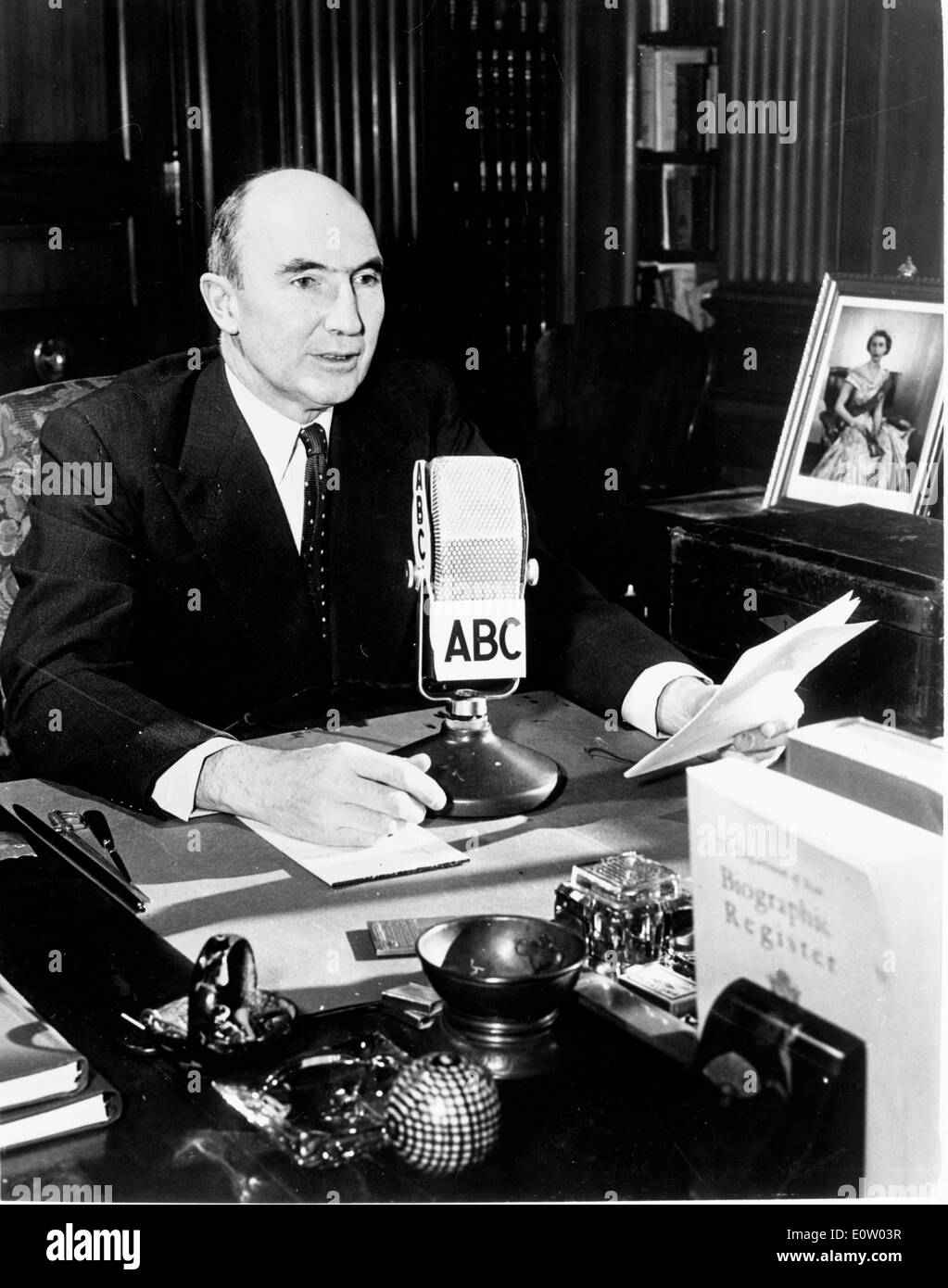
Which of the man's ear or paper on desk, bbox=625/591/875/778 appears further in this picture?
the man's ear

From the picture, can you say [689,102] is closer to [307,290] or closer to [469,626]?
[307,290]

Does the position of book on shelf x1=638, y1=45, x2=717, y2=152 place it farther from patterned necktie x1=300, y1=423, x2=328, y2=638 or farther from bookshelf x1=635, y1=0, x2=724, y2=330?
patterned necktie x1=300, y1=423, x2=328, y2=638

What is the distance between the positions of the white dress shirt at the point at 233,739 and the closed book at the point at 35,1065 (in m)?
0.52

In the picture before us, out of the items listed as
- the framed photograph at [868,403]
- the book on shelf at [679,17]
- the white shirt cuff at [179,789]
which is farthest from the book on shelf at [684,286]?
the white shirt cuff at [179,789]

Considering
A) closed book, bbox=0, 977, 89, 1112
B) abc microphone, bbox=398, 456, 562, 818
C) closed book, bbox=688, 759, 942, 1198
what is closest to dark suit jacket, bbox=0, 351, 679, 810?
abc microphone, bbox=398, 456, 562, 818

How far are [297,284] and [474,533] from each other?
2.29 ft

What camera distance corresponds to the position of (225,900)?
1382 mm

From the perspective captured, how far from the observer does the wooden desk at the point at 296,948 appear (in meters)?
0.99

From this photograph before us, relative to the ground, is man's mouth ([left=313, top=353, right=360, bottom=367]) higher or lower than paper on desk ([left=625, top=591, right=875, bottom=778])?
higher

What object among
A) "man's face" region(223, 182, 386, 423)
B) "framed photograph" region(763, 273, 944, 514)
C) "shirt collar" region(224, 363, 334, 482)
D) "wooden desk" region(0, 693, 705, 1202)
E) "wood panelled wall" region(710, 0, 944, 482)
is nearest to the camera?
"wooden desk" region(0, 693, 705, 1202)

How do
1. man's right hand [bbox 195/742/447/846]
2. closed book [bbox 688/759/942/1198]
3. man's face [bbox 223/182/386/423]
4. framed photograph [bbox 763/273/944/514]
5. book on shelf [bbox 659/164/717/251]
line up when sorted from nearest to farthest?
closed book [bbox 688/759/942/1198] → man's right hand [bbox 195/742/447/846] → man's face [bbox 223/182/386/423] → framed photograph [bbox 763/273/944/514] → book on shelf [bbox 659/164/717/251]

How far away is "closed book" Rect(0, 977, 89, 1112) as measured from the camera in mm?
1024

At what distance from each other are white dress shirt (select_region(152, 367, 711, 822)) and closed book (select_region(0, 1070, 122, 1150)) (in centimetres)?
59
